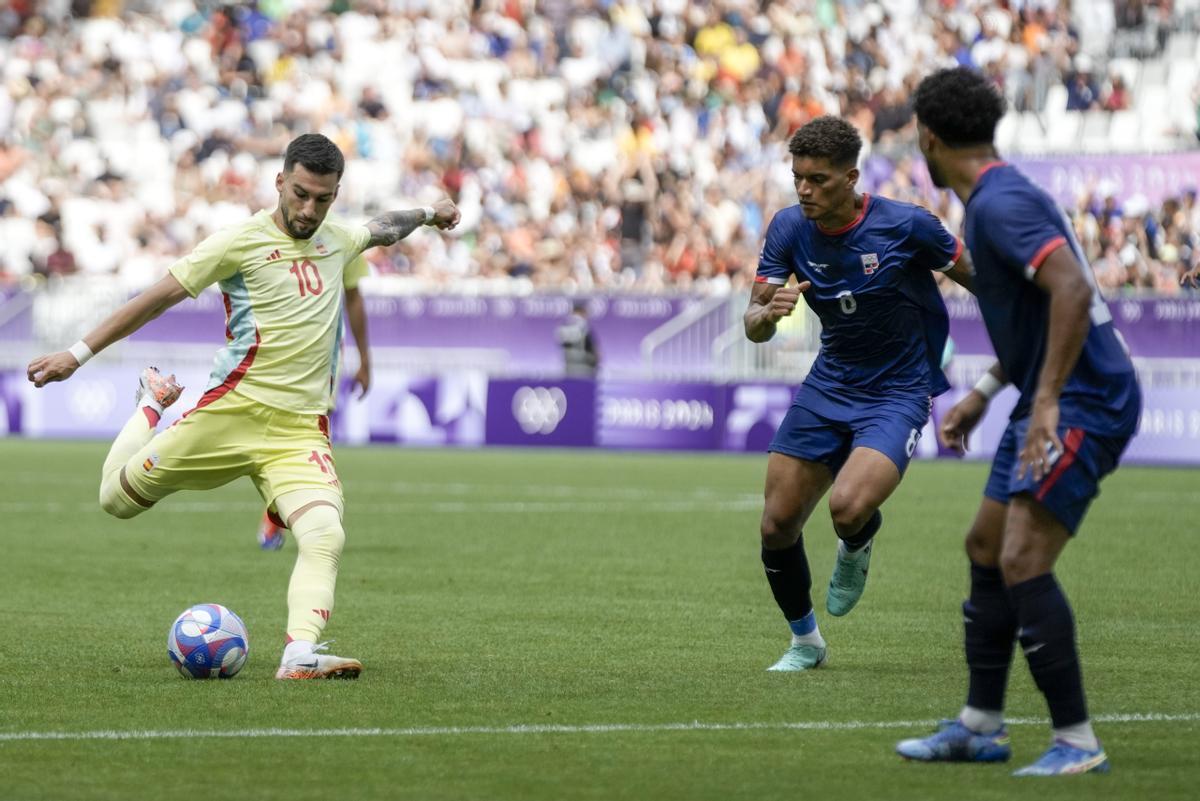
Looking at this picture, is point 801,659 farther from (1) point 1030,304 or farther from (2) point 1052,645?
(1) point 1030,304

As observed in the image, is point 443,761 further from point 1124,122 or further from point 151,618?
point 1124,122

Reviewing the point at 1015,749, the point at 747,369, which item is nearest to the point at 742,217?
the point at 747,369

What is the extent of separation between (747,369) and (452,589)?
17.0 metres

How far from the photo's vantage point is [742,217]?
1230 inches

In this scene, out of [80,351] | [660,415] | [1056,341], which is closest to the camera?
[1056,341]

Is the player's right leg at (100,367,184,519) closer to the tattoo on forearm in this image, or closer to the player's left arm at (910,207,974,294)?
the tattoo on forearm

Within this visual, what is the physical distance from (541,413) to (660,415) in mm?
1773

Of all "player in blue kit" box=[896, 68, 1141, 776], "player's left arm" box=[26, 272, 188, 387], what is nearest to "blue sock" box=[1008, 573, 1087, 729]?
"player in blue kit" box=[896, 68, 1141, 776]

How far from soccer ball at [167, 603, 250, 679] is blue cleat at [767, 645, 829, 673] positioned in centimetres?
225

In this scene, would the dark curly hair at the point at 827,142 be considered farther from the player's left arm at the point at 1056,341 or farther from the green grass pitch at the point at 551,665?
the player's left arm at the point at 1056,341

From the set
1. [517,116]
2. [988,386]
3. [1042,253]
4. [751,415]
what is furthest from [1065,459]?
[517,116]

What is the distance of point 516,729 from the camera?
279 inches

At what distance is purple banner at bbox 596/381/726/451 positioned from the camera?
2861 cm

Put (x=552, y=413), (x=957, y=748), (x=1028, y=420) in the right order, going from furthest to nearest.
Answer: (x=552, y=413) < (x=957, y=748) < (x=1028, y=420)
